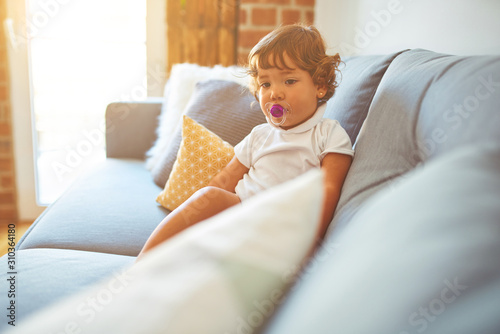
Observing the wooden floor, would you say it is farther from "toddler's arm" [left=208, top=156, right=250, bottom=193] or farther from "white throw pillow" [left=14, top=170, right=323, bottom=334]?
"white throw pillow" [left=14, top=170, right=323, bottom=334]

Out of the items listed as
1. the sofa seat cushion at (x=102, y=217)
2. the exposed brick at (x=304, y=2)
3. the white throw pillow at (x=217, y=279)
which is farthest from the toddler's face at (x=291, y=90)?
the exposed brick at (x=304, y=2)

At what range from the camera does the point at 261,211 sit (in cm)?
39

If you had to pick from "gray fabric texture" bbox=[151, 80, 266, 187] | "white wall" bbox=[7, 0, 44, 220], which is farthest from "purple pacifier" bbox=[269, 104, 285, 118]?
"white wall" bbox=[7, 0, 44, 220]

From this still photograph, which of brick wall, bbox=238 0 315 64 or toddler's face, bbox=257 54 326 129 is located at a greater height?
brick wall, bbox=238 0 315 64

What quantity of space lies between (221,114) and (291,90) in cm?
53

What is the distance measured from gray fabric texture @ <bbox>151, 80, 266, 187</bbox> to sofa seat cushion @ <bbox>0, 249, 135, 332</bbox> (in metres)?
0.59

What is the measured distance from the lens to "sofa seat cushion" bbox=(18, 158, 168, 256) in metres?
1.09

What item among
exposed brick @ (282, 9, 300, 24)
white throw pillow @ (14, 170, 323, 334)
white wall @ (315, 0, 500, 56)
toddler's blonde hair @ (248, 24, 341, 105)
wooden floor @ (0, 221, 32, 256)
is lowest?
wooden floor @ (0, 221, 32, 256)

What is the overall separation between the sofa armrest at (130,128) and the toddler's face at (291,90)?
1.07 meters

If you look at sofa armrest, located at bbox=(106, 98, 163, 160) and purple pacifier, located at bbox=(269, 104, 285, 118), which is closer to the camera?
purple pacifier, located at bbox=(269, 104, 285, 118)

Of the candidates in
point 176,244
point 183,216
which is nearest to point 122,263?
point 183,216

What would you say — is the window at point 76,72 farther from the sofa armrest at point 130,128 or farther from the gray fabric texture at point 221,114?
the gray fabric texture at point 221,114

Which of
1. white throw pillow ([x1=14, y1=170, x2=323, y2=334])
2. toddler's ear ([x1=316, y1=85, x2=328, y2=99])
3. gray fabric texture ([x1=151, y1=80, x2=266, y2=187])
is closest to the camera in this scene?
white throw pillow ([x1=14, y1=170, x2=323, y2=334])

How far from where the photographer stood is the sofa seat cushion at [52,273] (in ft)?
2.53
